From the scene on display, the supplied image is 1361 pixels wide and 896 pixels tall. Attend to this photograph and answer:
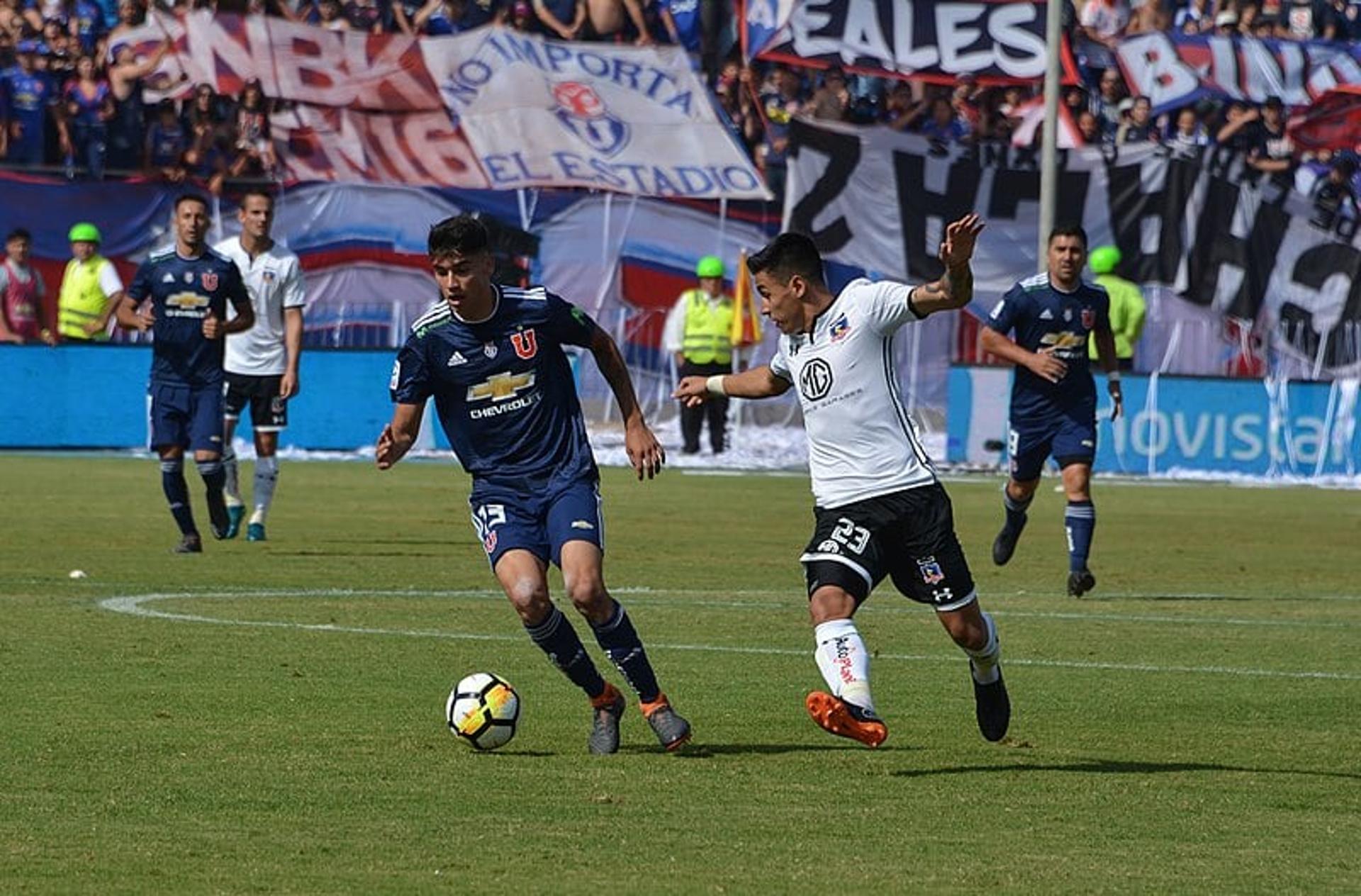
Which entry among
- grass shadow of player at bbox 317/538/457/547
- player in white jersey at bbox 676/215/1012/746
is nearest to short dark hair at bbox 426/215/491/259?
player in white jersey at bbox 676/215/1012/746

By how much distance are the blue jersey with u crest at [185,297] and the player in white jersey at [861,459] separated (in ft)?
30.5

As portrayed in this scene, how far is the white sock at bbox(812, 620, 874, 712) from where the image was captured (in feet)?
28.1

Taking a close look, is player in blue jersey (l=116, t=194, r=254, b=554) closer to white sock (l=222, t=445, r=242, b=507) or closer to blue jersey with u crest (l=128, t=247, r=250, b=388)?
blue jersey with u crest (l=128, t=247, r=250, b=388)

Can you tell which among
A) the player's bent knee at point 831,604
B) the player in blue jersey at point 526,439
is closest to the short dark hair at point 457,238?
the player in blue jersey at point 526,439

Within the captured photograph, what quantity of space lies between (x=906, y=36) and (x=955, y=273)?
93.5 feet

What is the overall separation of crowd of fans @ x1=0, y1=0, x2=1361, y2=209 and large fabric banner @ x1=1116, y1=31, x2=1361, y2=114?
314 mm

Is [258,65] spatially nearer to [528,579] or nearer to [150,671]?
[150,671]

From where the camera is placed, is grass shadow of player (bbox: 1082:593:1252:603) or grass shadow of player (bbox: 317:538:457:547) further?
grass shadow of player (bbox: 317:538:457:547)

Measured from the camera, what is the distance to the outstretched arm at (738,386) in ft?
30.8

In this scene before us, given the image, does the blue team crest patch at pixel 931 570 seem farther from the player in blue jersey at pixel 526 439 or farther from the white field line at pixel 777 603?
the white field line at pixel 777 603

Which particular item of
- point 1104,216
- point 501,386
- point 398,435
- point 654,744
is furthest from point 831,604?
point 1104,216

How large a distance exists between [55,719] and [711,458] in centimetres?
2210

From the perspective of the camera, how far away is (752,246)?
3406 cm

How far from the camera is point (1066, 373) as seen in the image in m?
16.0
